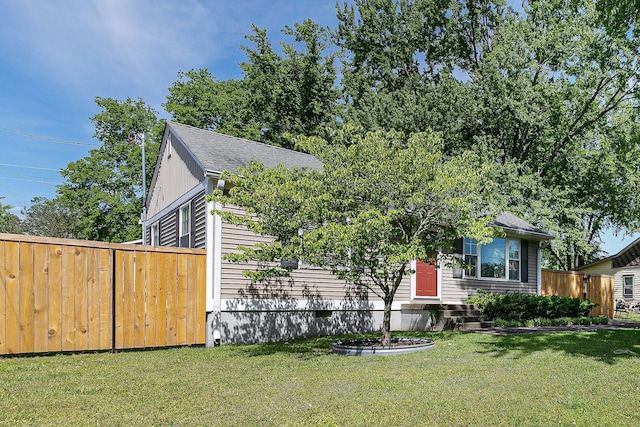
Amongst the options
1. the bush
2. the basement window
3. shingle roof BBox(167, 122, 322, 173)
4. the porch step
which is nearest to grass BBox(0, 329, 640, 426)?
the basement window

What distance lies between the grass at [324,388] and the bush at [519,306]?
4.97 meters

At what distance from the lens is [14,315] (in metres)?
7.66

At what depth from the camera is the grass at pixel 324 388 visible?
176 inches

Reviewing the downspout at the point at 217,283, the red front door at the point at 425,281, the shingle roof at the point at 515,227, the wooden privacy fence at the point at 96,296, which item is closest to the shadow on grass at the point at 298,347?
the downspout at the point at 217,283

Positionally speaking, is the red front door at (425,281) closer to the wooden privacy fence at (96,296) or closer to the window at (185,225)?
the window at (185,225)

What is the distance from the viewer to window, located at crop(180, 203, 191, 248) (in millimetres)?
11827

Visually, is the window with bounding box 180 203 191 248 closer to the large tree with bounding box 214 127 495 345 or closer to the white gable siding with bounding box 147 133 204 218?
the white gable siding with bounding box 147 133 204 218

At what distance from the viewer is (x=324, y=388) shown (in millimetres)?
5668

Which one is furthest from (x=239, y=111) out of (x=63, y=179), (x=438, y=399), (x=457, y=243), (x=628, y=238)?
(x=438, y=399)

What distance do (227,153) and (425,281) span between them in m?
6.48

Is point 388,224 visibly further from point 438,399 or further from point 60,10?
point 60,10

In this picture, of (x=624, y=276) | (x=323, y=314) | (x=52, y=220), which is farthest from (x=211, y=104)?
(x=624, y=276)

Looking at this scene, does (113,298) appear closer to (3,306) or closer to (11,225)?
(3,306)

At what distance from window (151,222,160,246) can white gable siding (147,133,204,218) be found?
40cm
